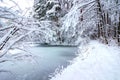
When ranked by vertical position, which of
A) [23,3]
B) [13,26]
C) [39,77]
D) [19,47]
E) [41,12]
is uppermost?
[41,12]

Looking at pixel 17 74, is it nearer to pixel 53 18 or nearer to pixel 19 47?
pixel 19 47

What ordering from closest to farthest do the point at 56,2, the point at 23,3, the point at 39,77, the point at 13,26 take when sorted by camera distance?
the point at 13,26, the point at 23,3, the point at 39,77, the point at 56,2

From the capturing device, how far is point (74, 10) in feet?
27.9

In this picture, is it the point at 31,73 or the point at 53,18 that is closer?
the point at 31,73

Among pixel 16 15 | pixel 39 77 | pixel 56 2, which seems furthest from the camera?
pixel 56 2

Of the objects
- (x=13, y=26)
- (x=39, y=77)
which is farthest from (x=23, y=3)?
(x=39, y=77)

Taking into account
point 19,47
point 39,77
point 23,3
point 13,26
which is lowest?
point 39,77

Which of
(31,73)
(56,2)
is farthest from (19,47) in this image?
(56,2)

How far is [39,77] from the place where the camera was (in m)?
7.77

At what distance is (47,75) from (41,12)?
16372 mm

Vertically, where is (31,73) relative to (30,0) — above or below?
below

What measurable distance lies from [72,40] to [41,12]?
5.87 meters

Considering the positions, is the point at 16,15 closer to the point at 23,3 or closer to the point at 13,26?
the point at 13,26

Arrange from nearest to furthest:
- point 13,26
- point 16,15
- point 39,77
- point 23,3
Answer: point 16,15, point 13,26, point 23,3, point 39,77
